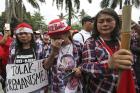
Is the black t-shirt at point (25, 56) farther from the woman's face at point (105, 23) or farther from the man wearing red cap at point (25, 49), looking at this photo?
the woman's face at point (105, 23)

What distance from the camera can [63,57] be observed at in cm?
451

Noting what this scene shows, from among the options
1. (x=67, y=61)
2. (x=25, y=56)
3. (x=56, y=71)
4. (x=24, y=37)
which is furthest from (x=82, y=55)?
(x=24, y=37)

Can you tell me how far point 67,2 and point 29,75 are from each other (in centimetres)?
3702

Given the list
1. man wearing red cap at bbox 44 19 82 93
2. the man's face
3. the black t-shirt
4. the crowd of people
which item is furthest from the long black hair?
the man's face

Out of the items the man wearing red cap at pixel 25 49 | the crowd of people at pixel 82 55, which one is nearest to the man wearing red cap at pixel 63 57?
the crowd of people at pixel 82 55

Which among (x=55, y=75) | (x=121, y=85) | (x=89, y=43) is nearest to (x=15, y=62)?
(x=55, y=75)

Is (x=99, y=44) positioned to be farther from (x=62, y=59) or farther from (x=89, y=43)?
(x=62, y=59)

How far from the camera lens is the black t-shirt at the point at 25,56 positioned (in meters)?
5.40

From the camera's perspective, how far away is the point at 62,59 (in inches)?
178

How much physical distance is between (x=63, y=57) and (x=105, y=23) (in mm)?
1190

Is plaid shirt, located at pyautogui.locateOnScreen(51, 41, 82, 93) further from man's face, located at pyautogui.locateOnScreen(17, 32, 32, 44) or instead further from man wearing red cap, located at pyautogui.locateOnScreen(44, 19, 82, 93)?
man's face, located at pyautogui.locateOnScreen(17, 32, 32, 44)

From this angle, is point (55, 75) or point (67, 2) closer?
point (55, 75)

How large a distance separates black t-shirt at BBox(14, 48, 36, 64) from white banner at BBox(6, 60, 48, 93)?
0.19 ft

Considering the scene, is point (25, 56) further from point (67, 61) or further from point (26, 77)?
point (67, 61)
